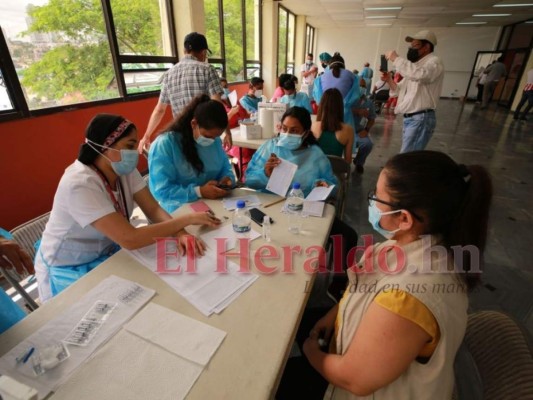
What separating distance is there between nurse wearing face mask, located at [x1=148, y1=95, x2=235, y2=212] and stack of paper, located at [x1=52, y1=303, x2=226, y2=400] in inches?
34.6

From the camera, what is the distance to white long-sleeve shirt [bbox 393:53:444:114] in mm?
2625

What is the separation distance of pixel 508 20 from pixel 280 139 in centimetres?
1265

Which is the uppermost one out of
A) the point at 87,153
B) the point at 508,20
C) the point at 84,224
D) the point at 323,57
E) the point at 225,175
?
the point at 508,20

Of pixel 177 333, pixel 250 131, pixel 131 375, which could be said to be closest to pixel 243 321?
pixel 177 333

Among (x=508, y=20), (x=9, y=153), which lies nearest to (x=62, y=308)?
(x=9, y=153)

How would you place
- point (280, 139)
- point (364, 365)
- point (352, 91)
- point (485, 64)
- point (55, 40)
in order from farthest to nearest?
point (485, 64), point (352, 91), point (55, 40), point (280, 139), point (364, 365)

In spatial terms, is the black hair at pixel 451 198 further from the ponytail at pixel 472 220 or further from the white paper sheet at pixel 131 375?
the white paper sheet at pixel 131 375

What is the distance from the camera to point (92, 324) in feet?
2.58

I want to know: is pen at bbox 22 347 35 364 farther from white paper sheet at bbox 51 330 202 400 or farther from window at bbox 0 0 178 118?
window at bbox 0 0 178 118

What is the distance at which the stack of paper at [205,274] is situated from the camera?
0.88m

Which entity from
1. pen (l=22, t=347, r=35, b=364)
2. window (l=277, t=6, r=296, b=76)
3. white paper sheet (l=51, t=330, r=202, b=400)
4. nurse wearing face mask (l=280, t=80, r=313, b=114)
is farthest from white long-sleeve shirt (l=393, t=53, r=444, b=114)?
window (l=277, t=6, r=296, b=76)

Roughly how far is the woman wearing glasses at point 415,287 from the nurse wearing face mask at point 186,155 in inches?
39.7

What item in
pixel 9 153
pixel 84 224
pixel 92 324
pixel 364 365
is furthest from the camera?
pixel 9 153

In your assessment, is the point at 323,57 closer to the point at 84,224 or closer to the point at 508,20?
the point at 84,224
